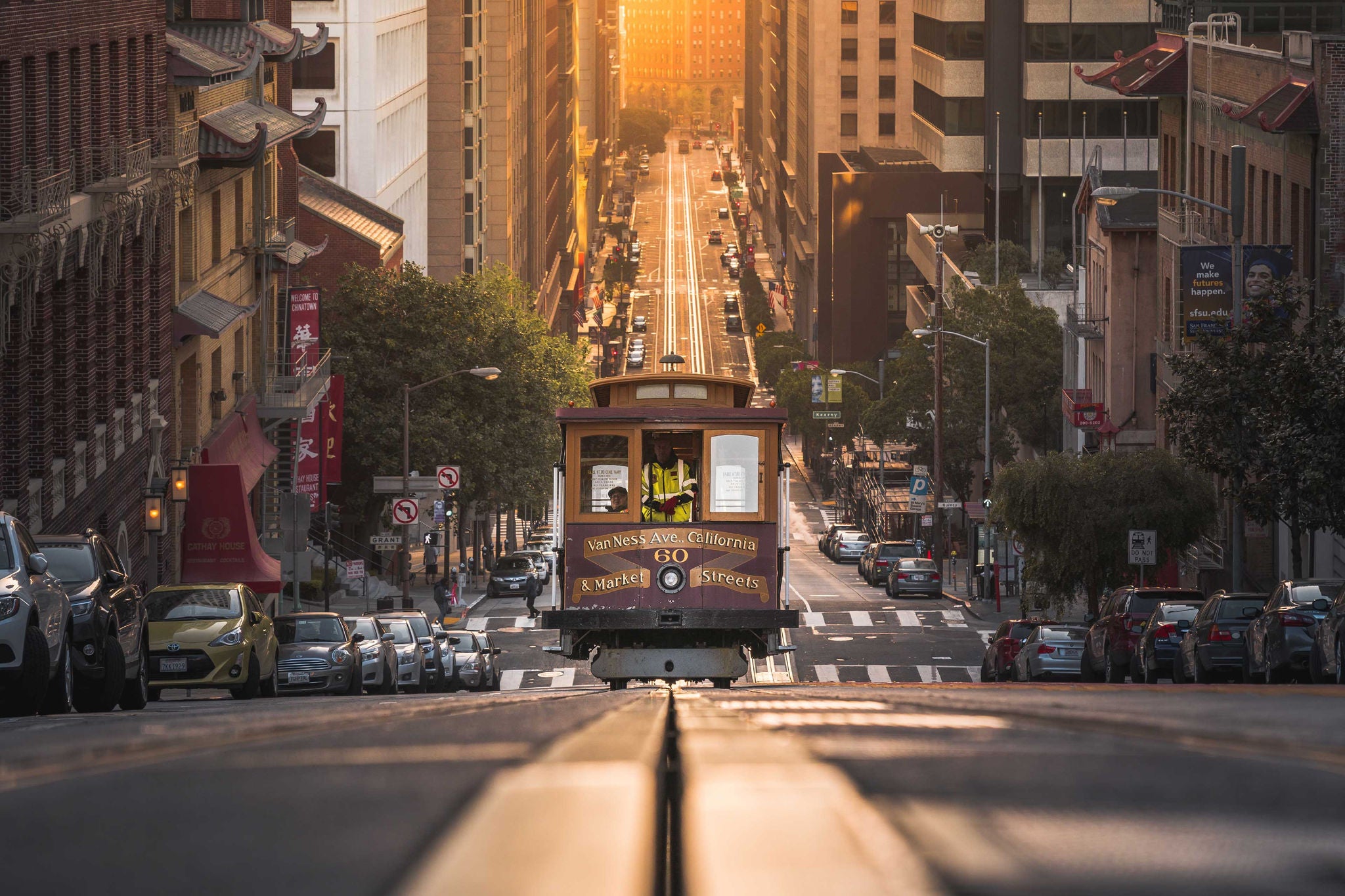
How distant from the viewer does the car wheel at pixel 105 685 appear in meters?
15.5

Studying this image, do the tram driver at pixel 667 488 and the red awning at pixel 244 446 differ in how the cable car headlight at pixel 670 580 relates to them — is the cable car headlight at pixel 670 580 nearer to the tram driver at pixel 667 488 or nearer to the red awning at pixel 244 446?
the tram driver at pixel 667 488

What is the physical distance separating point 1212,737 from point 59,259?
28717 mm

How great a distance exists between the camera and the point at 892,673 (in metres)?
42.9

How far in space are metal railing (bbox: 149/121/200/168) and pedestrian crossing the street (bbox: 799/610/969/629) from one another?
71.5 feet

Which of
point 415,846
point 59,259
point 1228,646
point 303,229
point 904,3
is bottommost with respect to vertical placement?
point 1228,646

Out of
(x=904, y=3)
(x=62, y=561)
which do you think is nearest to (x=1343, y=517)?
(x=62, y=561)

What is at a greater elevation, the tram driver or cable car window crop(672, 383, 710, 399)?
cable car window crop(672, 383, 710, 399)

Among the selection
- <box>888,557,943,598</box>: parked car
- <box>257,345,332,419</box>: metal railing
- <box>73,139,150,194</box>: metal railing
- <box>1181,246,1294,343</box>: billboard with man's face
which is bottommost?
<box>888,557,943,598</box>: parked car

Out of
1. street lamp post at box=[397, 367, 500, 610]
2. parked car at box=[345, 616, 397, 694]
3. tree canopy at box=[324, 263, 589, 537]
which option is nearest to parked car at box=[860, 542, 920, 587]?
tree canopy at box=[324, 263, 589, 537]

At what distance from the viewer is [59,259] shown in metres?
29.4

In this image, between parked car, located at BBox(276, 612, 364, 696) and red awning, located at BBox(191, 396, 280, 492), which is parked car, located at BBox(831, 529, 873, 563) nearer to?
red awning, located at BBox(191, 396, 280, 492)

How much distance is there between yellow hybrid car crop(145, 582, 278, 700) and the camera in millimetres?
21938

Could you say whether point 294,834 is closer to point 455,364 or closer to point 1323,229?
point 1323,229

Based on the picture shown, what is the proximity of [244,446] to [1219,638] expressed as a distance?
31.2 metres
